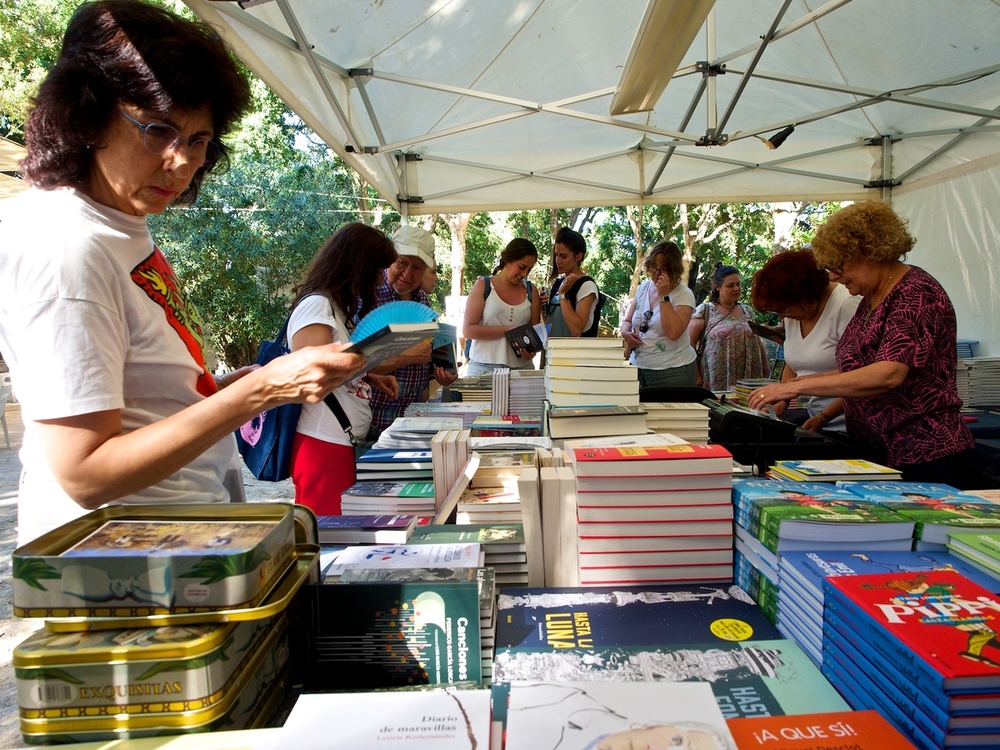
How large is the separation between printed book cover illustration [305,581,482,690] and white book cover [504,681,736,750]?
149 mm

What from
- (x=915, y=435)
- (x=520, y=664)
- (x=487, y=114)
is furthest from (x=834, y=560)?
(x=487, y=114)

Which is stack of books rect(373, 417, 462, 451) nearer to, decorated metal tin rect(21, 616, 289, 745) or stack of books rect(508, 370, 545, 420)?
stack of books rect(508, 370, 545, 420)

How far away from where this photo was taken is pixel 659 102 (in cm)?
456

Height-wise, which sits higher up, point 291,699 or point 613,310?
point 613,310

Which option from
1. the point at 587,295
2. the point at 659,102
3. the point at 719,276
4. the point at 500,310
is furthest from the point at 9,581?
the point at 659,102

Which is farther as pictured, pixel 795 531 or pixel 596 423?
pixel 596 423

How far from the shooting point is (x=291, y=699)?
86cm

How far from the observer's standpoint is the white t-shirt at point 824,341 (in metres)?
2.44

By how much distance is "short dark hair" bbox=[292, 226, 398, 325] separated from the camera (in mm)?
2113

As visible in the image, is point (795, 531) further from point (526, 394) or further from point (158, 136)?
point (526, 394)

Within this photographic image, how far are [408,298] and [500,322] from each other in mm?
715

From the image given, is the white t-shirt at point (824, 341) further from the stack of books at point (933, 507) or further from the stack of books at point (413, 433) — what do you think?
the stack of books at point (413, 433)

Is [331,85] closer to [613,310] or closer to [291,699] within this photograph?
[291,699]

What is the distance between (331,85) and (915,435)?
3.17m
